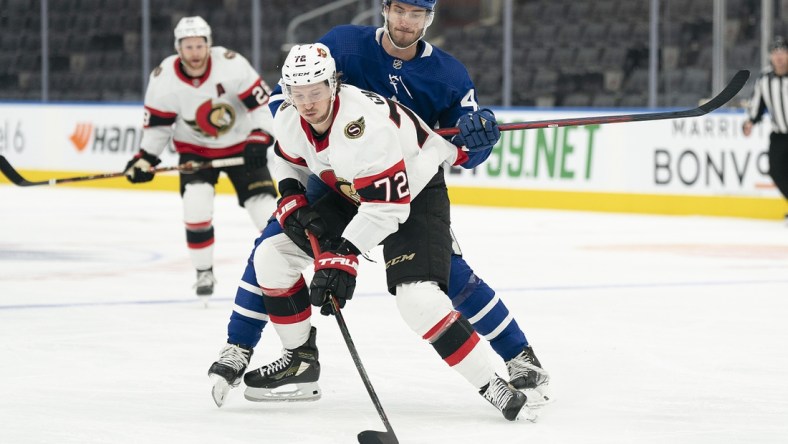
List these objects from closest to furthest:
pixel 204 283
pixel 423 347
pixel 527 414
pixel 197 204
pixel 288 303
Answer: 1. pixel 527 414
2. pixel 288 303
3. pixel 423 347
4. pixel 204 283
5. pixel 197 204

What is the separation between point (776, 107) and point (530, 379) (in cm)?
562

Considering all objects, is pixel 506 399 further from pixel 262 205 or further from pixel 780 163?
pixel 780 163

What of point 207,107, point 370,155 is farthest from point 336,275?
point 207,107

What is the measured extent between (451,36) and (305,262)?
863 centimetres

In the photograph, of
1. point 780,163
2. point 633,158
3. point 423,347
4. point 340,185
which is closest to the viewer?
point 340,185

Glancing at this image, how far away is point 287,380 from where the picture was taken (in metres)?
3.39

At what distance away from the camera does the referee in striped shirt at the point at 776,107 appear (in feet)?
27.5

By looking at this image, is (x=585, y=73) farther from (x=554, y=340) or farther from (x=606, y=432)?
(x=606, y=432)

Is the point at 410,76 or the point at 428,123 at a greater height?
the point at 410,76

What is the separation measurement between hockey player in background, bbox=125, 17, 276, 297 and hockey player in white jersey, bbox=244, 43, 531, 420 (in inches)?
76.6

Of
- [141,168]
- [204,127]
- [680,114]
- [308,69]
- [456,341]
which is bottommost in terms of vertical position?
[456,341]

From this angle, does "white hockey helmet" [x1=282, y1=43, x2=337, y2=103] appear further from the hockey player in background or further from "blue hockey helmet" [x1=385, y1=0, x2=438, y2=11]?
the hockey player in background

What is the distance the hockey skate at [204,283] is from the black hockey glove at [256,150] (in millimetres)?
456

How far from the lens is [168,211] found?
31.6 feet
